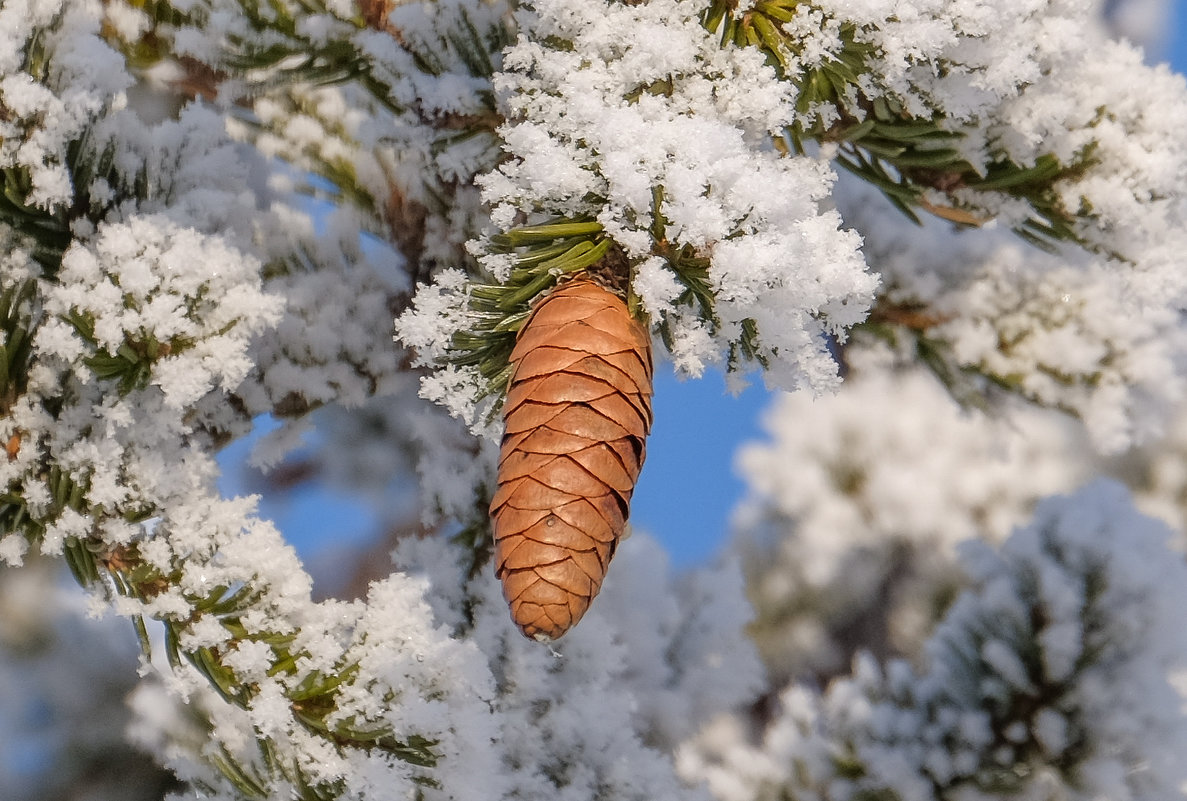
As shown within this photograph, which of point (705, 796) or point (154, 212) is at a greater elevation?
point (154, 212)

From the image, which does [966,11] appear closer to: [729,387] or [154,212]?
[729,387]

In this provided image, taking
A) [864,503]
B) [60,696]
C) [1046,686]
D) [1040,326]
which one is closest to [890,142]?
[1040,326]

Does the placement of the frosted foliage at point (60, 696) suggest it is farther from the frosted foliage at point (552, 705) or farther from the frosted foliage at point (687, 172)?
the frosted foliage at point (687, 172)

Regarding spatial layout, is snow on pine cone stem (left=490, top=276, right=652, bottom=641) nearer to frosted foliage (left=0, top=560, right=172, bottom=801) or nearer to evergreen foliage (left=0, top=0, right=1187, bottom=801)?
evergreen foliage (left=0, top=0, right=1187, bottom=801)

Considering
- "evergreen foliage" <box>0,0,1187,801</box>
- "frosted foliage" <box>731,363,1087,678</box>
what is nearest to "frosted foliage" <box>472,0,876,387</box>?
"evergreen foliage" <box>0,0,1187,801</box>

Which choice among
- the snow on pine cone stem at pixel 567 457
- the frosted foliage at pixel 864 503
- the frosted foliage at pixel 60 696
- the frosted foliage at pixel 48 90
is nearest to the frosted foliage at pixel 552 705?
the snow on pine cone stem at pixel 567 457

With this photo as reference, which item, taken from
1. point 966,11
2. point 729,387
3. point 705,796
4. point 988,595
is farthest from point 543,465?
point 988,595
